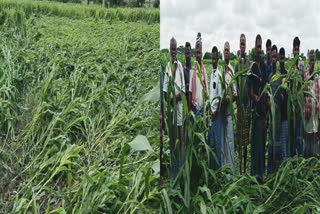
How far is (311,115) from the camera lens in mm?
2383

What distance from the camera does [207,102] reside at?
218 centimetres

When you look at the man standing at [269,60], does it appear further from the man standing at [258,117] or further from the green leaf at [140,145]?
the green leaf at [140,145]

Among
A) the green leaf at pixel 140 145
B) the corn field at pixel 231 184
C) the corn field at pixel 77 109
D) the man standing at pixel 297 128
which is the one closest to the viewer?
the green leaf at pixel 140 145

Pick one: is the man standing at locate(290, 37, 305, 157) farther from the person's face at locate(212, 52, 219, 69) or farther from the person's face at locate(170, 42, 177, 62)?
the person's face at locate(170, 42, 177, 62)

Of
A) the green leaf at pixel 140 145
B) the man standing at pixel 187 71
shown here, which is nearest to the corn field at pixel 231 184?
the man standing at pixel 187 71

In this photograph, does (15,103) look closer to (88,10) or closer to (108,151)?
(108,151)

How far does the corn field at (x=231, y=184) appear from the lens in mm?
2123

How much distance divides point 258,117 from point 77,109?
1.09m

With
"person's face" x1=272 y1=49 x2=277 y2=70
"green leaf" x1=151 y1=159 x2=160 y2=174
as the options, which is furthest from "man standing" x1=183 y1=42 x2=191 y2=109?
"person's face" x1=272 y1=49 x2=277 y2=70

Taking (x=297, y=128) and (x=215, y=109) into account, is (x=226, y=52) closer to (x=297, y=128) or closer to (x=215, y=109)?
(x=215, y=109)

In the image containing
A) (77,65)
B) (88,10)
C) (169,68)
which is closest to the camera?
(169,68)

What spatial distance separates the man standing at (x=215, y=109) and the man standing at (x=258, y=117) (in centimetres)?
19

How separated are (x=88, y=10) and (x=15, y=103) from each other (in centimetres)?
91

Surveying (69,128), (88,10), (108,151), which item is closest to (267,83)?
(108,151)
